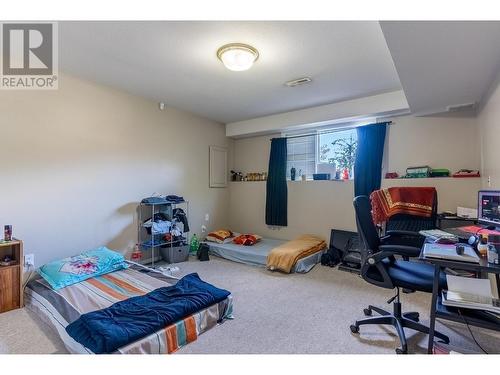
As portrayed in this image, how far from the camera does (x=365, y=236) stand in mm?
1963

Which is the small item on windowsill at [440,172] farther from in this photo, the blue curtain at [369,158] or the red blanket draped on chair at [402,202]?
the blue curtain at [369,158]

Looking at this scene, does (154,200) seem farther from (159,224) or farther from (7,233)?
(7,233)

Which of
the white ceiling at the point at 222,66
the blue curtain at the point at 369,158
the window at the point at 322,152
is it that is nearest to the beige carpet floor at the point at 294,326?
the blue curtain at the point at 369,158

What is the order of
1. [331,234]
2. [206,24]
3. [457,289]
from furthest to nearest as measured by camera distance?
[331,234] < [206,24] < [457,289]

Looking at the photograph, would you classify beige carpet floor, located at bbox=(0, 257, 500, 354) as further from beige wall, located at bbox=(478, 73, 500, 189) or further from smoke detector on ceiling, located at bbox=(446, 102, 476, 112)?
smoke detector on ceiling, located at bbox=(446, 102, 476, 112)

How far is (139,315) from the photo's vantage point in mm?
1903

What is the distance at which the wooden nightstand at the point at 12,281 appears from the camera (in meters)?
2.34

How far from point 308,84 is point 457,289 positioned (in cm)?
258

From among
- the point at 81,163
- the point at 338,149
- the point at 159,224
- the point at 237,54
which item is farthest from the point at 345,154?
the point at 81,163

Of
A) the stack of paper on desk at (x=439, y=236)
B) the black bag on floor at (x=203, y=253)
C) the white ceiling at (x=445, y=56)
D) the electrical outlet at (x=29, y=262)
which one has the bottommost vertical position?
the black bag on floor at (x=203, y=253)

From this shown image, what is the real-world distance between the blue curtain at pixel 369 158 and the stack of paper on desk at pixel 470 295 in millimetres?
2182

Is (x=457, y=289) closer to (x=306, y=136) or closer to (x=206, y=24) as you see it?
(x=206, y=24)

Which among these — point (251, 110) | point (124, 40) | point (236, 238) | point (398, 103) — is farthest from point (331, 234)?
point (124, 40)

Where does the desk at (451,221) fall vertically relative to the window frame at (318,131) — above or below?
below
